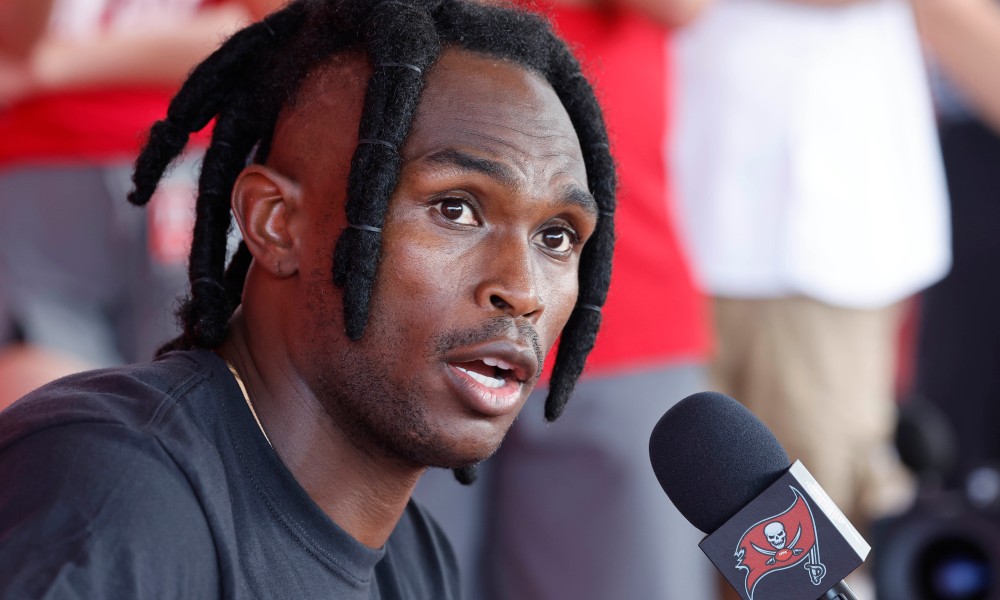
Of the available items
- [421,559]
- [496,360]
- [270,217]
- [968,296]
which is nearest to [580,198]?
[496,360]

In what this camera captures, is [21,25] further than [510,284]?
Yes

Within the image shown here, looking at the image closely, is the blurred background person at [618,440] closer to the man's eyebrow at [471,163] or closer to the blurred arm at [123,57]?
the blurred arm at [123,57]

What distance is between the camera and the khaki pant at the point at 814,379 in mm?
3924

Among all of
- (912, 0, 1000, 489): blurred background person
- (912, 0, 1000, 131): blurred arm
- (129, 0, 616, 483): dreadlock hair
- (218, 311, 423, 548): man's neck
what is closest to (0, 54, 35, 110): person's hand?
(129, 0, 616, 483): dreadlock hair

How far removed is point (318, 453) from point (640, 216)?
1627mm

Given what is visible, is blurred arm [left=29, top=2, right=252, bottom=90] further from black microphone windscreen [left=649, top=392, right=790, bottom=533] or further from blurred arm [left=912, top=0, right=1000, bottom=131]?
blurred arm [left=912, top=0, right=1000, bottom=131]

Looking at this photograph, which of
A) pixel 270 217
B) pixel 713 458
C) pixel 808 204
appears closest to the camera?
pixel 713 458

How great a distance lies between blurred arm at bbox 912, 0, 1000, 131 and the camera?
3953mm

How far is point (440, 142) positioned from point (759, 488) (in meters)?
0.75

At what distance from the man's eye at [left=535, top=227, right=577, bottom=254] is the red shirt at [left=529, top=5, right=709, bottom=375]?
Result: 107 cm

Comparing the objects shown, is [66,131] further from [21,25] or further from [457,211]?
[457,211]

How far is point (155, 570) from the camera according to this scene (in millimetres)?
1588

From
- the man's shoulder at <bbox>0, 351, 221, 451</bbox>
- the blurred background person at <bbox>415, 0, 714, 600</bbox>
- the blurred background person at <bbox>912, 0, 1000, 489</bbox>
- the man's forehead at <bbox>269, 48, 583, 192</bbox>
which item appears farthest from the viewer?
the blurred background person at <bbox>912, 0, 1000, 489</bbox>

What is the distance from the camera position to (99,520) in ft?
5.09
